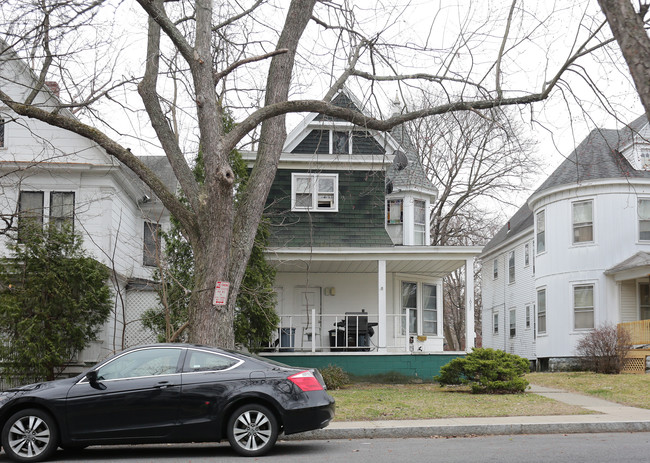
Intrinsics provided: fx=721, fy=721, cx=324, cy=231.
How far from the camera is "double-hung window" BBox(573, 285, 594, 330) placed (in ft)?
81.8

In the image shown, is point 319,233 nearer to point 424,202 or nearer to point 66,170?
point 424,202

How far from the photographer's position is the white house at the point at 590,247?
24.2m

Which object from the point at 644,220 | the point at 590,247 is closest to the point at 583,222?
the point at 590,247

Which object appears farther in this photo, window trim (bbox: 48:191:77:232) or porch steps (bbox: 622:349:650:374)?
porch steps (bbox: 622:349:650:374)

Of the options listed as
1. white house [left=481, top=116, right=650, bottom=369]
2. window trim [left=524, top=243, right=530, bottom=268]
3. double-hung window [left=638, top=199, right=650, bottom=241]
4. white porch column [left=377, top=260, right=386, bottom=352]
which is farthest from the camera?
window trim [left=524, top=243, right=530, bottom=268]

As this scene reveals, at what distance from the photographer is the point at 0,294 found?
16.9 m

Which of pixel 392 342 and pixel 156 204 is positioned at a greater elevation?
pixel 156 204

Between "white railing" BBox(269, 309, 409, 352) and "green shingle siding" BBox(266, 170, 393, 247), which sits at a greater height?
"green shingle siding" BBox(266, 170, 393, 247)

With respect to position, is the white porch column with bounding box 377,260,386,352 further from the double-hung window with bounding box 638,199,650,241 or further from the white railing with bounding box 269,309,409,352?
the double-hung window with bounding box 638,199,650,241

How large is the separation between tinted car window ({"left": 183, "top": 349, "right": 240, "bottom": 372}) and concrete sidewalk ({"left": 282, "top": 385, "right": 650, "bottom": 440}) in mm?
1992

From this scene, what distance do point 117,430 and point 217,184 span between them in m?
4.26

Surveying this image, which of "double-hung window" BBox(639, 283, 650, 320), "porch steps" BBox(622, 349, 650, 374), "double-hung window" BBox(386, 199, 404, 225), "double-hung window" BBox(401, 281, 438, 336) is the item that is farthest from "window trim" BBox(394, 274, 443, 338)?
"double-hung window" BBox(639, 283, 650, 320)

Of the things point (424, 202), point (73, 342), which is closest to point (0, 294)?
point (73, 342)

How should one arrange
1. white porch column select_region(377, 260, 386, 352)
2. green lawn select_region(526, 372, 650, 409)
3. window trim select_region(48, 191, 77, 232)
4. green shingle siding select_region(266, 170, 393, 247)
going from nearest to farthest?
1. green lawn select_region(526, 372, 650, 409)
2. window trim select_region(48, 191, 77, 232)
3. white porch column select_region(377, 260, 386, 352)
4. green shingle siding select_region(266, 170, 393, 247)
